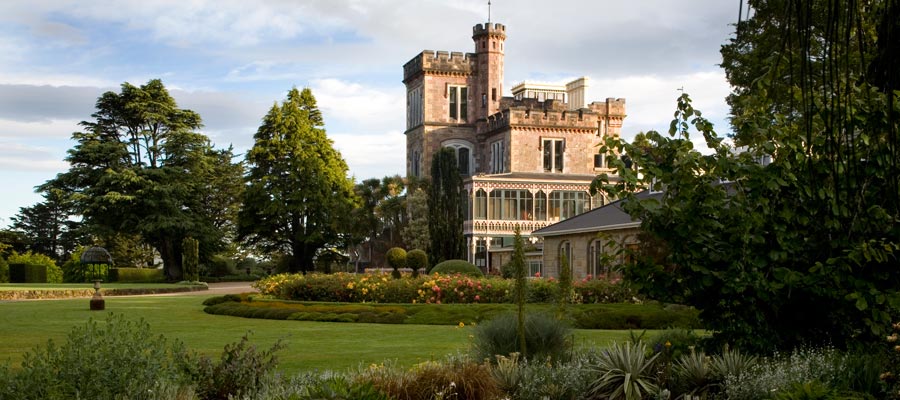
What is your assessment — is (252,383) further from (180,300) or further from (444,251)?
(444,251)

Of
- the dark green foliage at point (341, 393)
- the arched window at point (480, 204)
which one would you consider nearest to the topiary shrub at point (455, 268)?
the arched window at point (480, 204)

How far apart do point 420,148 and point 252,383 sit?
63.8 meters

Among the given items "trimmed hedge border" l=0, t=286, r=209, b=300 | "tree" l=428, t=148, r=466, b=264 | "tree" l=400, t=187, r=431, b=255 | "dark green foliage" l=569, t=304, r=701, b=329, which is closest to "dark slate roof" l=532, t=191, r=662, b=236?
"tree" l=428, t=148, r=466, b=264

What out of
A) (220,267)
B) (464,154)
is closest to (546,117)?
(464,154)

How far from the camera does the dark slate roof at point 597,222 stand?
3209cm

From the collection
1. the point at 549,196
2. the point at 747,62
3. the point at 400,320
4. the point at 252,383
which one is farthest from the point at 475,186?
the point at 252,383

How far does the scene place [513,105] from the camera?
7238 centimetres

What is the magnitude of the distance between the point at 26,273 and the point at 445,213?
2487 centimetres

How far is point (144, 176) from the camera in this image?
182 feet

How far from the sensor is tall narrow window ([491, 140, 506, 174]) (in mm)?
67444

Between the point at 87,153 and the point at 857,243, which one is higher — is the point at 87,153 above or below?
above

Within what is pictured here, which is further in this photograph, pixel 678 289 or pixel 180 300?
pixel 180 300

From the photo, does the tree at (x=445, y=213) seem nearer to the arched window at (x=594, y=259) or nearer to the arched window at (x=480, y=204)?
the arched window at (x=594, y=259)

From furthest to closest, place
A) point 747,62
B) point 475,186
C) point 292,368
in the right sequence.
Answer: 1. point 475,186
2. point 747,62
3. point 292,368
